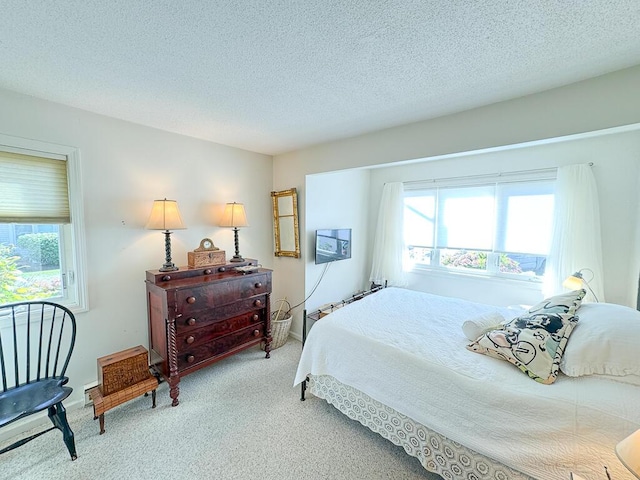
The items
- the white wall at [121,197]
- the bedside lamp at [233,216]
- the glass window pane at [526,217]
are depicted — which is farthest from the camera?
the glass window pane at [526,217]

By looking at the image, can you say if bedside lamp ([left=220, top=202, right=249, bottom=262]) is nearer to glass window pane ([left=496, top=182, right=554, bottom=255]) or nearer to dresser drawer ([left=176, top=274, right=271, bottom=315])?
dresser drawer ([left=176, top=274, right=271, bottom=315])

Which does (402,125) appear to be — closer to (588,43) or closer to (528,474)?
(588,43)

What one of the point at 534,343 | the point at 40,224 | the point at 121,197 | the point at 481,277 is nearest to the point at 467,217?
the point at 481,277

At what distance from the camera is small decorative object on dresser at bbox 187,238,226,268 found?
2.40 meters

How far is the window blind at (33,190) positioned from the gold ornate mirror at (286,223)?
194cm

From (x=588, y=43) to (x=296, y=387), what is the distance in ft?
9.67

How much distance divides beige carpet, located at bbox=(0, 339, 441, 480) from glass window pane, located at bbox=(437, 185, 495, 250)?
2.60 meters

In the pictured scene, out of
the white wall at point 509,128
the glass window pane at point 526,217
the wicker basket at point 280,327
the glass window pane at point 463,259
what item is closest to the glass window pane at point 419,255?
the glass window pane at point 463,259

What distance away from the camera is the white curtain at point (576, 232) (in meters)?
2.44

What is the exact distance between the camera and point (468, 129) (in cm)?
189

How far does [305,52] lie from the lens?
4.08 ft

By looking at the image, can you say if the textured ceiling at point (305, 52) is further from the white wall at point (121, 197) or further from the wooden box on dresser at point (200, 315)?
the wooden box on dresser at point (200, 315)

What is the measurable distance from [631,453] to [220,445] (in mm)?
1984

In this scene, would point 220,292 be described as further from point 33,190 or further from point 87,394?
point 33,190
